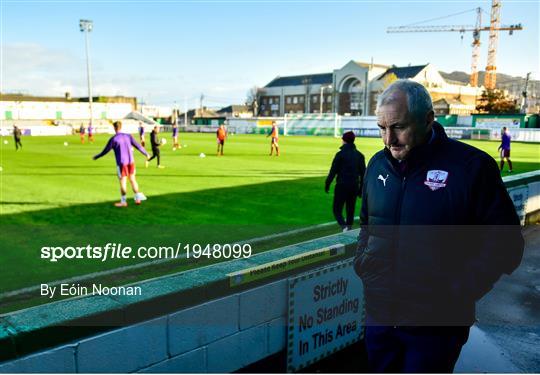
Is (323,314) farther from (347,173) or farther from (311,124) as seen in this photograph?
(311,124)

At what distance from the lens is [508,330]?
479 cm

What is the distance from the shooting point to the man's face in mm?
2264

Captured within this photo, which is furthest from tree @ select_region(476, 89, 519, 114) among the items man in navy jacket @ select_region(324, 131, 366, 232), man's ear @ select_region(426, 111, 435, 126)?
man's ear @ select_region(426, 111, 435, 126)

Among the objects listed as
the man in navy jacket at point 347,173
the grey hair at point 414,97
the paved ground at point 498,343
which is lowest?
the paved ground at point 498,343

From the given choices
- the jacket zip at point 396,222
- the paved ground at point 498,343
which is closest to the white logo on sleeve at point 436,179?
the jacket zip at point 396,222

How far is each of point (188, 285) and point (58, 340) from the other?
2.83 ft

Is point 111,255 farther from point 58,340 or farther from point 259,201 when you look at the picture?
point 259,201

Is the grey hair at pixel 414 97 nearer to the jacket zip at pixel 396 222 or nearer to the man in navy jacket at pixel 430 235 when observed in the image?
the man in navy jacket at pixel 430 235

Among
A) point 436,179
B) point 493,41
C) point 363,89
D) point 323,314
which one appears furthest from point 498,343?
point 493,41

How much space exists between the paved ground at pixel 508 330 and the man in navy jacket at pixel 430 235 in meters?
2.01

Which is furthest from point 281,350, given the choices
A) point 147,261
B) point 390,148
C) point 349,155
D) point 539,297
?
point 349,155

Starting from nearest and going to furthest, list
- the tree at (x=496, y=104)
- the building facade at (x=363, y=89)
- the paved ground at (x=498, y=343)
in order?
the paved ground at (x=498, y=343)
the tree at (x=496, y=104)
the building facade at (x=363, y=89)

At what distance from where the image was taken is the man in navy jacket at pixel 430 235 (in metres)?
2.18

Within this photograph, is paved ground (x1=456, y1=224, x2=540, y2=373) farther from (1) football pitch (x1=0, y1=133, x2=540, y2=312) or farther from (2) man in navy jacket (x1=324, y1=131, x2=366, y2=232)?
(1) football pitch (x1=0, y1=133, x2=540, y2=312)
